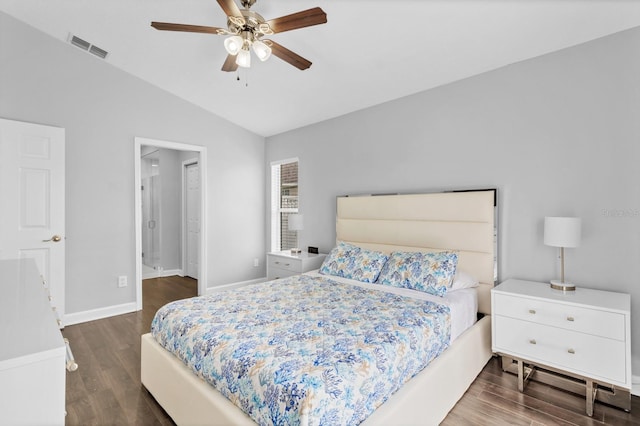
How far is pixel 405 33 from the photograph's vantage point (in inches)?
97.0

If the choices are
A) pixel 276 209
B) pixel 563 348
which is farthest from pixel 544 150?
pixel 276 209

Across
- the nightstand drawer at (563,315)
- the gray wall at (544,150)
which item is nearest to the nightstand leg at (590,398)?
the nightstand drawer at (563,315)

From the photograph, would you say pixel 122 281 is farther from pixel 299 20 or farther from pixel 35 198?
pixel 299 20

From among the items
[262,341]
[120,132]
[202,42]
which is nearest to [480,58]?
[202,42]

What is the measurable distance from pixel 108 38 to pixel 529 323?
4604 mm

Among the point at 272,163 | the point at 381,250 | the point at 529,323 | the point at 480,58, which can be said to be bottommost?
the point at 529,323

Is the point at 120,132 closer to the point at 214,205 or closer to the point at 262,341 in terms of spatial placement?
the point at 214,205

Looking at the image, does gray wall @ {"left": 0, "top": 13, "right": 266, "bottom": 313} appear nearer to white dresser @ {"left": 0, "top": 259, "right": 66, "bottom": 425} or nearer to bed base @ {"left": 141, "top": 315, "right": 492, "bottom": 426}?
bed base @ {"left": 141, "top": 315, "right": 492, "bottom": 426}

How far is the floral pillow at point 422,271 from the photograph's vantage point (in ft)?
8.50

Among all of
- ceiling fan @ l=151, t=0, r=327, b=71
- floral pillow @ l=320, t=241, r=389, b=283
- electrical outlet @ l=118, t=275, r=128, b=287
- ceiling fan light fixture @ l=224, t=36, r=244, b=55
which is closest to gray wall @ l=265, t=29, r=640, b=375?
floral pillow @ l=320, t=241, r=389, b=283

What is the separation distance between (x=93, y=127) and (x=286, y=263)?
2.80 meters

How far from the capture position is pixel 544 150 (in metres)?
2.59

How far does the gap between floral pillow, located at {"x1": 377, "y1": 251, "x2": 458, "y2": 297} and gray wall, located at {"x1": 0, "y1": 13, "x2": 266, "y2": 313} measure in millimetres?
2937

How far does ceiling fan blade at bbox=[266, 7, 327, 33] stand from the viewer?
1813 millimetres
